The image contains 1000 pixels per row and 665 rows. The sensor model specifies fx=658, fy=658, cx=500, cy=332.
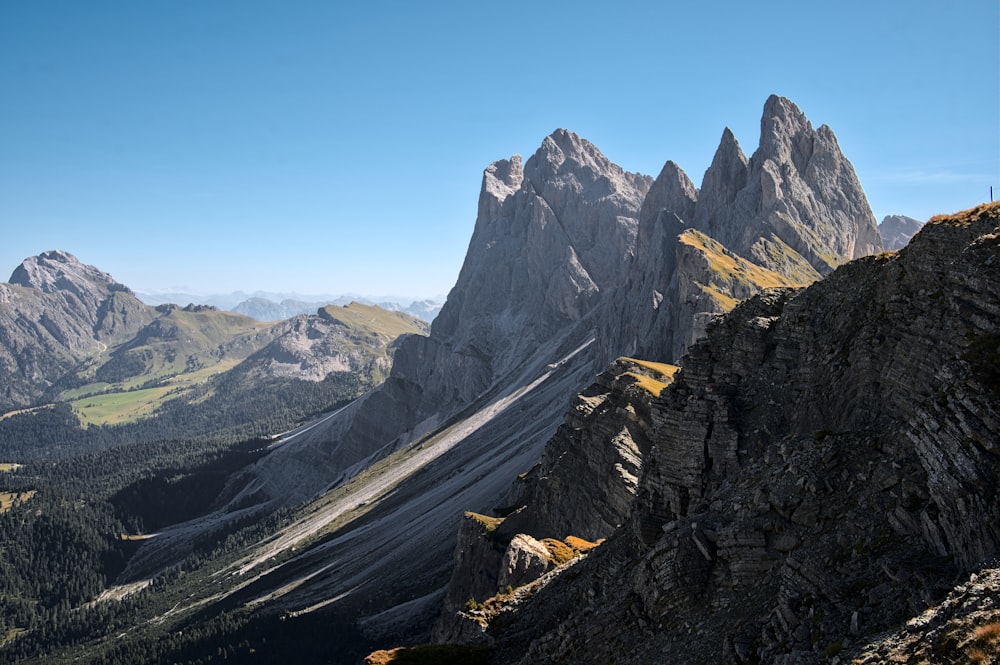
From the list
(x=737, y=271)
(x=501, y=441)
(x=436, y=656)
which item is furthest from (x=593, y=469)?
(x=501, y=441)

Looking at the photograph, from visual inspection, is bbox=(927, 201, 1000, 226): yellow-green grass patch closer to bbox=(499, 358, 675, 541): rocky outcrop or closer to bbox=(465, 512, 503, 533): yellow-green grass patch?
bbox=(499, 358, 675, 541): rocky outcrop

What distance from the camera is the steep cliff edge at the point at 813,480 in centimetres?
1702

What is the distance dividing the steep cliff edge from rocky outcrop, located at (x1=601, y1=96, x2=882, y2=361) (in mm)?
74640

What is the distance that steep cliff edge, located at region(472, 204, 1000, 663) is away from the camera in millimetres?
17016

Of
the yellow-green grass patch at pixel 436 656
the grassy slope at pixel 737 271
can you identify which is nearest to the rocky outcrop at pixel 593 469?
the yellow-green grass patch at pixel 436 656

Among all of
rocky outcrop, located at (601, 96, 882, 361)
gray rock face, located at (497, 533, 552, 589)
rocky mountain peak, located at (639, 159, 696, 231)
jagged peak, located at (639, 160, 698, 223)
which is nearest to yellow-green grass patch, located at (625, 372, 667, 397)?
gray rock face, located at (497, 533, 552, 589)

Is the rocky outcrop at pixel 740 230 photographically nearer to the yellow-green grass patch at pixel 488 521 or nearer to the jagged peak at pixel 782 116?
the jagged peak at pixel 782 116

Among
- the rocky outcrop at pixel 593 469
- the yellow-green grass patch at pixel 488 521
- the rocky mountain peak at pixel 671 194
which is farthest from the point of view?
the rocky mountain peak at pixel 671 194

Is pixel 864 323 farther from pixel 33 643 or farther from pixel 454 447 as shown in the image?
pixel 33 643

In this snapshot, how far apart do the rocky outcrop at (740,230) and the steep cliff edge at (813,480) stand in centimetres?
7464

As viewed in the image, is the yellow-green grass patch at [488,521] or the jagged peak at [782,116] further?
the jagged peak at [782,116]

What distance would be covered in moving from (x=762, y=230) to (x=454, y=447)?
93.5m

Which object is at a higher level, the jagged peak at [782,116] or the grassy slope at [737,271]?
the jagged peak at [782,116]

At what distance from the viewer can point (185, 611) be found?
156 metres
